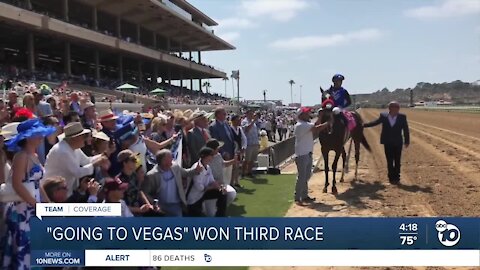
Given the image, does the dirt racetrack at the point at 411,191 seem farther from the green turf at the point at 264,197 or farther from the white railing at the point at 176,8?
the white railing at the point at 176,8

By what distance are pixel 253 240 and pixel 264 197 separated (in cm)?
456

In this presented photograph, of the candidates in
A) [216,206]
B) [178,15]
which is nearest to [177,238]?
[216,206]

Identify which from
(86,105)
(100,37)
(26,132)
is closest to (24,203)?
(26,132)

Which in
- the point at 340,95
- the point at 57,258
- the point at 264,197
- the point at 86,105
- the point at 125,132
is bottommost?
the point at 264,197

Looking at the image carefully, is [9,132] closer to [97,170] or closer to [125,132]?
[97,170]

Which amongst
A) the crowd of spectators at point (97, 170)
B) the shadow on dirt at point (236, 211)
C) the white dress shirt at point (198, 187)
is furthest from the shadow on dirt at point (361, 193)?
the white dress shirt at point (198, 187)

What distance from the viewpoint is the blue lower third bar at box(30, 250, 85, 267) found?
377cm

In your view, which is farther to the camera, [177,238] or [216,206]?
[216,206]

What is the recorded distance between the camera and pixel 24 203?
372 cm

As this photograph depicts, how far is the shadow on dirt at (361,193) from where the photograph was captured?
7.74m

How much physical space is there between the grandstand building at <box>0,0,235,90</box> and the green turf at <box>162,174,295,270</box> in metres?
21.8

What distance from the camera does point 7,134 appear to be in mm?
4168

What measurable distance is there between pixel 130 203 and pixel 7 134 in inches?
49.8

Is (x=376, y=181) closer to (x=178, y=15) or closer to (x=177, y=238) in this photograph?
(x=177, y=238)
